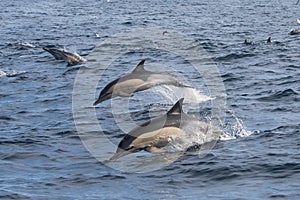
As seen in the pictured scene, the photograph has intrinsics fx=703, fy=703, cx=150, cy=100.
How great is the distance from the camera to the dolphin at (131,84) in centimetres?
1245

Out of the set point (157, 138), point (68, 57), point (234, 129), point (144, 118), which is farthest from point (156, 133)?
point (68, 57)

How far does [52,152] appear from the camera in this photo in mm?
13594

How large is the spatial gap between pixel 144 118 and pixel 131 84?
13.0ft

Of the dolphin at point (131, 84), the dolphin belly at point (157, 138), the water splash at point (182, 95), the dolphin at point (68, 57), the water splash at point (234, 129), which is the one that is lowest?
the dolphin at point (68, 57)

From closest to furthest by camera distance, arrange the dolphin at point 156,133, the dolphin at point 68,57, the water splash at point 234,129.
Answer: the dolphin at point 156,133
the water splash at point 234,129
the dolphin at point 68,57

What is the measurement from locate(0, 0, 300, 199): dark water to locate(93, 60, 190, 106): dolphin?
133 cm

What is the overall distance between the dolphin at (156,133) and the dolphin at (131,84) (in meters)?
0.85

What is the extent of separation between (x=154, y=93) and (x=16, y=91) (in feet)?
13.6

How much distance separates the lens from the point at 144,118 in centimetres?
1641

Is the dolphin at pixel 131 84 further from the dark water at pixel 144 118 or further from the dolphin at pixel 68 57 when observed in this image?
the dolphin at pixel 68 57

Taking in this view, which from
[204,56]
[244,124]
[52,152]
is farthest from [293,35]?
[52,152]

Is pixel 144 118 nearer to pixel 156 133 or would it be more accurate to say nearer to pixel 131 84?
pixel 131 84

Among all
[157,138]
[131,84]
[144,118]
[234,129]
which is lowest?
[144,118]

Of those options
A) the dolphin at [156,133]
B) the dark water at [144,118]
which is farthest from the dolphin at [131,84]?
the dark water at [144,118]
